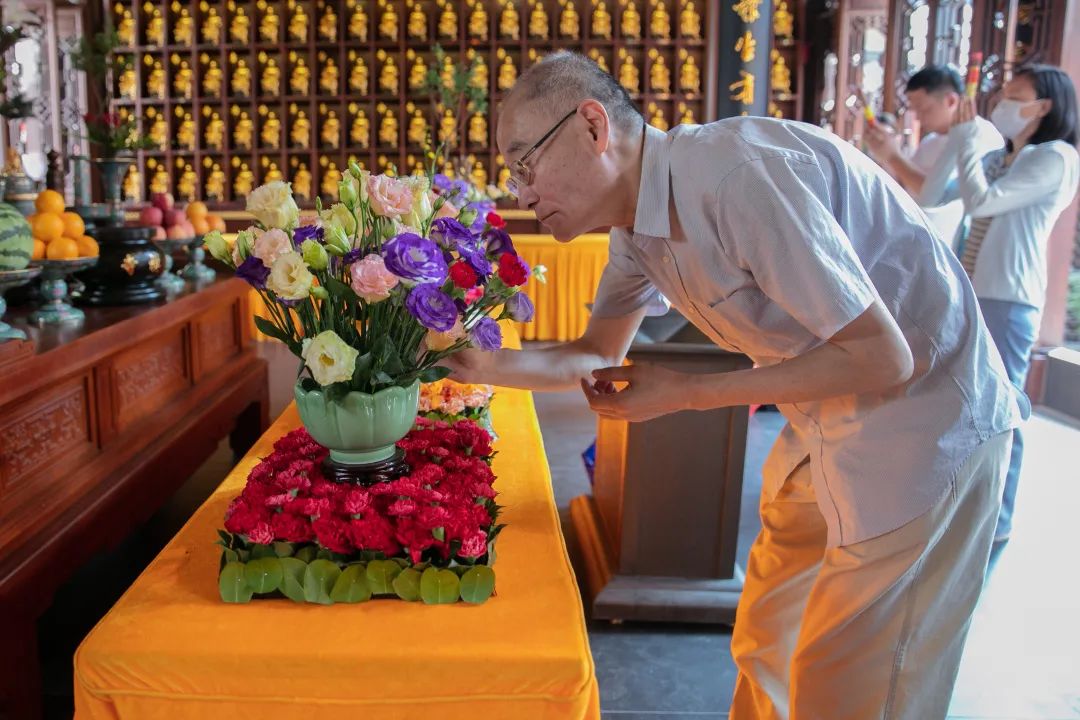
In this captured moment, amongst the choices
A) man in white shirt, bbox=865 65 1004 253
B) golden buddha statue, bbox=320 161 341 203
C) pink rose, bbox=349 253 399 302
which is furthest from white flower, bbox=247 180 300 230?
golden buddha statue, bbox=320 161 341 203

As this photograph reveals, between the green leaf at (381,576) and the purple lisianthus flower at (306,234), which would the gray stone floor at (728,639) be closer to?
the green leaf at (381,576)

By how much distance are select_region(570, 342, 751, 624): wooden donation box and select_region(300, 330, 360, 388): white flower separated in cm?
122

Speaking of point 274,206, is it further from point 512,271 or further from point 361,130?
point 361,130

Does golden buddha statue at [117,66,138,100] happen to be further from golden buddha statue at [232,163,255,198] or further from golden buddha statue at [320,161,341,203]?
golden buddha statue at [320,161,341,203]

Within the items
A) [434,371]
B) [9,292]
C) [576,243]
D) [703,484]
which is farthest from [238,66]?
[434,371]

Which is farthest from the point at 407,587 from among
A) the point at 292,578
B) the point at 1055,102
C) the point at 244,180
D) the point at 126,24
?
the point at 126,24

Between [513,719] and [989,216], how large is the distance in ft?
8.28

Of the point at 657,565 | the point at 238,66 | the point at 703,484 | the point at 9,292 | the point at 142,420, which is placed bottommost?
the point at 657,565

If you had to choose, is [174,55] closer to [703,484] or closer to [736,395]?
[703,484]

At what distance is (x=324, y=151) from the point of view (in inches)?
322

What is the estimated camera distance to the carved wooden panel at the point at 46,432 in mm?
1544

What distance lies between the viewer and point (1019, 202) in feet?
8.91

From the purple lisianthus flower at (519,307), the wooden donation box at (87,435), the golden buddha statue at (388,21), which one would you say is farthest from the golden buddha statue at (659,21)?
the purple lisianthus flower at (519,307)

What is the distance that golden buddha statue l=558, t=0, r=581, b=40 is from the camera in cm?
786
